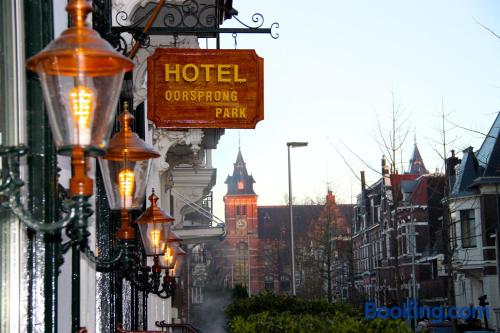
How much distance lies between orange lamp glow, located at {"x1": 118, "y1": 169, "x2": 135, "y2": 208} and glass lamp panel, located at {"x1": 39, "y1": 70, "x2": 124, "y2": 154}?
95.1 inches

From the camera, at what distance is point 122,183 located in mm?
5855

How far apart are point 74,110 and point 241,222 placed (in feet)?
519

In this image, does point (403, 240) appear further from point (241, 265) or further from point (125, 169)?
point (241, 265)

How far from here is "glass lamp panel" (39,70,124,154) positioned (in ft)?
11.0

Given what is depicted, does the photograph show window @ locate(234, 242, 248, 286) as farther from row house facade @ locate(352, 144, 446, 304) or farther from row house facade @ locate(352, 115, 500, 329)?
row house facade @ locate(352, 115, 500, 329)

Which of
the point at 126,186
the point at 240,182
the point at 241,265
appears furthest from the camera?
the point at 240,182

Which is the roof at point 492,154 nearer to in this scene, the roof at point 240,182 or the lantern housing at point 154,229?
the lantern housing at point 154,229

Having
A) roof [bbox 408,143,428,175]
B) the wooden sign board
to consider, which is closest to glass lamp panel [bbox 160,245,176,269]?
the wooden sign board

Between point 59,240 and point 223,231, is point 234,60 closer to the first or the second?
point 59,240

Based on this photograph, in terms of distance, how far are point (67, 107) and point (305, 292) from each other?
72063mm

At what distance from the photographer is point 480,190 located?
5412 cm

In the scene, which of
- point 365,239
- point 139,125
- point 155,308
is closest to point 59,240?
point 139,125

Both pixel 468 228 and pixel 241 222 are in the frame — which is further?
pixel 241 222

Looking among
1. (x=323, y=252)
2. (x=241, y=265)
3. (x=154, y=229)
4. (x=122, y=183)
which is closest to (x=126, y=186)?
(x=122, y=183)
